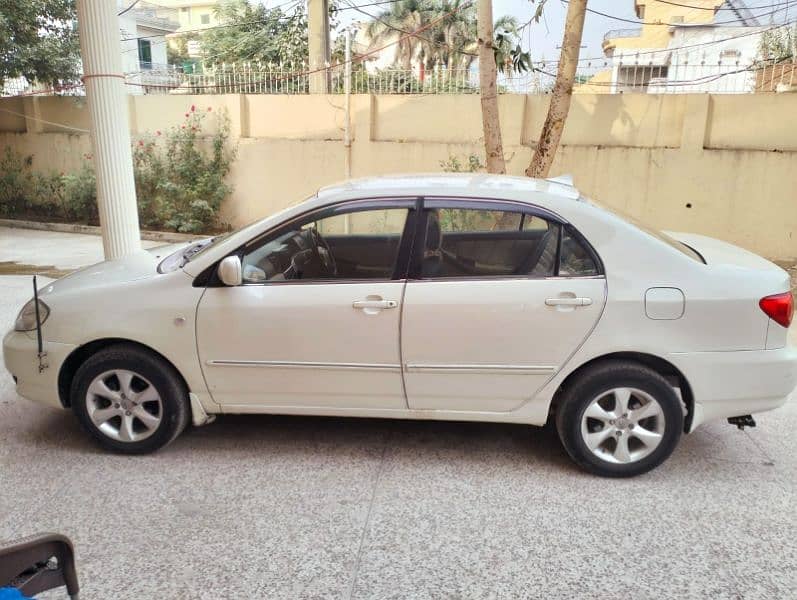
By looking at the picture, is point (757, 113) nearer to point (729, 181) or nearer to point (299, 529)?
point (729, 181)

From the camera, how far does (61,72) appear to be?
12820 millimetres

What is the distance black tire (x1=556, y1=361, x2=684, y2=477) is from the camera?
3414 millimetres

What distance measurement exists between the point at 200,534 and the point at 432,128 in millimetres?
8936

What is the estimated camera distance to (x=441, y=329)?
3.45m

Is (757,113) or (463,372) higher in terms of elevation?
(757,113)

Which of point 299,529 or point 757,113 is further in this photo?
point 757,113

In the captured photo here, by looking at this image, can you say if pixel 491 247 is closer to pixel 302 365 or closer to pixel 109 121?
pixel 302 365

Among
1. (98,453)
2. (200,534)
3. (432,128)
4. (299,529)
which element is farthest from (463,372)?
(432,128)

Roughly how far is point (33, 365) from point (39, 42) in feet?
36.7

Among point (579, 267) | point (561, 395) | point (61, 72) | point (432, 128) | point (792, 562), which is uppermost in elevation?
point (61, 72)

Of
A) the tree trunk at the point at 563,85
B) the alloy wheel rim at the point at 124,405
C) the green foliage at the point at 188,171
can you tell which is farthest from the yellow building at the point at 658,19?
the alloy wheel rim at the point at 124,405

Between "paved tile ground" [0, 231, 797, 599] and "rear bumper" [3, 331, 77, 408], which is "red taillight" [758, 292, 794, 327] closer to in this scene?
"paved tile ground" [0, 231, 797, 599]

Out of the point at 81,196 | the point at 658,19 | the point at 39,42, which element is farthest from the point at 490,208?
the point at 658,19

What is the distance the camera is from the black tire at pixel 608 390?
11.2ft
